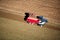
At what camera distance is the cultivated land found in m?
0.97

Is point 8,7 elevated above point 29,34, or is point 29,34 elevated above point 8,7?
point 8,7

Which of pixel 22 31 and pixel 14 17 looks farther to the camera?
pixel 14 17

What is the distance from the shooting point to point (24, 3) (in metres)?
1.26

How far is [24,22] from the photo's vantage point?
1053mm

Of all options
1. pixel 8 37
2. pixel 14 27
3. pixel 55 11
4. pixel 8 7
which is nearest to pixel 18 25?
pixel 14 27

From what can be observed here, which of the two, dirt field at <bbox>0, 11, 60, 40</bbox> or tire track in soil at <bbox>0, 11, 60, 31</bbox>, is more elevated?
tire track in soil at <bbox>0, 11, 60, 31</bbox>

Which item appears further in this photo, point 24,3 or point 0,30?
point 24,3

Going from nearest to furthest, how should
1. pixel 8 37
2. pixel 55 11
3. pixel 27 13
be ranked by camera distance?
pixel 8 37
pixel 27 13
pixel 55 11

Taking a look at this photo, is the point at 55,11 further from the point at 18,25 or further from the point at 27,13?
the point at 18,25

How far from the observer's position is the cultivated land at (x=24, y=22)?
971 millimetres

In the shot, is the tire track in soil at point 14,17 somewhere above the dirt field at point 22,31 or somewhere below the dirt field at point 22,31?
above

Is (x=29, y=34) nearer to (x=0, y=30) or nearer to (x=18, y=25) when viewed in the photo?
(x=18, y=25)

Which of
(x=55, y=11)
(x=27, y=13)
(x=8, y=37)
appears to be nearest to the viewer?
(x=8, y=37)

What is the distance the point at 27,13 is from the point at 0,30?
293mm
